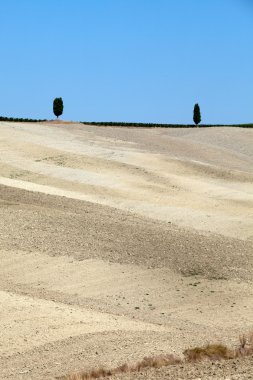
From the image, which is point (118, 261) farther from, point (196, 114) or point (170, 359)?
point (196, 114)

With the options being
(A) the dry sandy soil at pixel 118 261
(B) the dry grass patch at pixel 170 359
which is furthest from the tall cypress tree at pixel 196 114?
(B) the dry grass patch at pixel 170 359

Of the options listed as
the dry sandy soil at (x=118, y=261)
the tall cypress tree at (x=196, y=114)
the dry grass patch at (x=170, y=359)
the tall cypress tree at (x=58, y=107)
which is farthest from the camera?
the tall cypress tree at (x=196, y=114)

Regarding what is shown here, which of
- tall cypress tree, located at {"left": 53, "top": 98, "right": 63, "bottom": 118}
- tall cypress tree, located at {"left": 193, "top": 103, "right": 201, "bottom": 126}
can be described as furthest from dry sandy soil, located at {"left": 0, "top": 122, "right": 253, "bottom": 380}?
tall cypress tree, located at {"left": 193, "top": 103, "right": 201, "bottom": 126}

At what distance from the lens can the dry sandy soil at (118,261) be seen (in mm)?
14625

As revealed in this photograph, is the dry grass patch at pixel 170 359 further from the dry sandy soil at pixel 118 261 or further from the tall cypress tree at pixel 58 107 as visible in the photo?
the tall cypress tree at pixel 58 107

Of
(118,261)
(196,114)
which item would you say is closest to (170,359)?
(118,261)

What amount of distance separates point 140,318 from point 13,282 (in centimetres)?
377

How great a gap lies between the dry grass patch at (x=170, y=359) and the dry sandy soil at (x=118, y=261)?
60 cm

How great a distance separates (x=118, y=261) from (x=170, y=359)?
9109mm

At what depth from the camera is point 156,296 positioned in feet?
63.7

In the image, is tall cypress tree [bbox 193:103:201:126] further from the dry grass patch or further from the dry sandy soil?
Result: the dry grass patch

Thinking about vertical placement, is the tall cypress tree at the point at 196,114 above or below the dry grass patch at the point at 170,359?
above

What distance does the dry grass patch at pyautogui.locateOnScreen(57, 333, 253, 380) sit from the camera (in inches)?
478

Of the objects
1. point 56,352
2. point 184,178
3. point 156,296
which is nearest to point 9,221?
point 156,296
